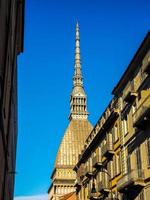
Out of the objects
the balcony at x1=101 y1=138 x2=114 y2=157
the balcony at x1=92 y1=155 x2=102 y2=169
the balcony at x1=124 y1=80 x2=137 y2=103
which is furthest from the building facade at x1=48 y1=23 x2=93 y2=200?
the balcony at x1=124 y1=80 x2=137 y2=103

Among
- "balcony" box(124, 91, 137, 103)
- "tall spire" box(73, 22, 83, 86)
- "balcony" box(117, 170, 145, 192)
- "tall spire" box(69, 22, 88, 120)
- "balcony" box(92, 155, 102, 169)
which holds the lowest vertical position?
"balcony" box(117, 170, 145, 192)

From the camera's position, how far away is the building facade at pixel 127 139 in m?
31.1

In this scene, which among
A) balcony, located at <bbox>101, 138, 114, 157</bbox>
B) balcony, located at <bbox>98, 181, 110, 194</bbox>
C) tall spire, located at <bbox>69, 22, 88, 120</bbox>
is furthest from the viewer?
tall spire, located at <bbox>69, 22, 88, 120</bbox>

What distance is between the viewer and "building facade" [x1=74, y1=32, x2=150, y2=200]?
31078mm

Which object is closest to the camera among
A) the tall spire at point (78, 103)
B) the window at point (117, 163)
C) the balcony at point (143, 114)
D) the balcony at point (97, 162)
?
the balcony at point (143, 114)

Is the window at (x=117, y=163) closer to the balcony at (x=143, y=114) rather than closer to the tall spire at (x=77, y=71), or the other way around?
the balcony at (x=143, y=114)

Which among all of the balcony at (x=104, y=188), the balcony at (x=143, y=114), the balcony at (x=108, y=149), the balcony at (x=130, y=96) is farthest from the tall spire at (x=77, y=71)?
the balcony at (x=143, y=114)

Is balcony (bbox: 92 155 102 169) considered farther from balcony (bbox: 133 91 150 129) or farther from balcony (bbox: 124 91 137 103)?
A: balcony (bbox: 133 91 150 129)

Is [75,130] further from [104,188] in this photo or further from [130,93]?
[130,93]

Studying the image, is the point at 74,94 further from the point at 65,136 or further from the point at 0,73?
the point at 0,73

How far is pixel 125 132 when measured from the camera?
37.5 metres

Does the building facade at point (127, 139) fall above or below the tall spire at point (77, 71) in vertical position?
below

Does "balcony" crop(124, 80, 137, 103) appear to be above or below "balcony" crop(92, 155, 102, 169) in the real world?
above

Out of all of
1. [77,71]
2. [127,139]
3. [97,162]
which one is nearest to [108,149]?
[97,162]
